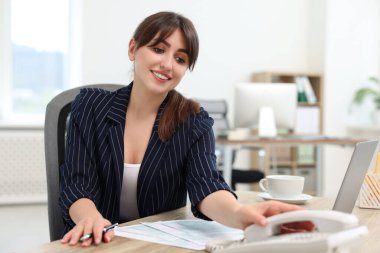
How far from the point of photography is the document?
1.01 metres

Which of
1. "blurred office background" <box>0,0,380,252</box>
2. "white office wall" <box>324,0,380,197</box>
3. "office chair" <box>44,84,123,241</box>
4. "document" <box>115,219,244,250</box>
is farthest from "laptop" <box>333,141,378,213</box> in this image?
"white office wall" <box>324,0,380,197</box>

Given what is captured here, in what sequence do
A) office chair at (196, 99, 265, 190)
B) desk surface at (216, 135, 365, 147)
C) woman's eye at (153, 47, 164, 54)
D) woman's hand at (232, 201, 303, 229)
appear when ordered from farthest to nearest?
1. office chair at (196, 99, 265, 190)
2. desk surface at (216, 135, 365, 147)
3. woman's eye at (153, 47, 164, 54)
4. woman's hand at (232, 201, 303, 229)

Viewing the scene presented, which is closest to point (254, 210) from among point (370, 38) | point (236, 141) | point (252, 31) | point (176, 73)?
point (176, 73)

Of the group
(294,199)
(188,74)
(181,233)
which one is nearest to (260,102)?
(188,74)

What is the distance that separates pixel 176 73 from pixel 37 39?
424 centimetres

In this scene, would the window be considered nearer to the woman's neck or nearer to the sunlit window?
the sunlit window

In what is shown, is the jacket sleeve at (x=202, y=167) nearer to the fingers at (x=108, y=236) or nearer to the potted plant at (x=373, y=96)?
Answer: the fingers at (x=108, y=236)

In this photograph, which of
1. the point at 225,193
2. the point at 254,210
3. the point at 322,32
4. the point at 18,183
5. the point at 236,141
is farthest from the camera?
the point at 322,32

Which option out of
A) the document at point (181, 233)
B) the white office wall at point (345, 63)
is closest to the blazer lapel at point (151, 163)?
the document at point (181, 233)

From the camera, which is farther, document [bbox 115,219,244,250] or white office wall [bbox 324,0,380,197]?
white office wall [bbox 324,0,380,197]

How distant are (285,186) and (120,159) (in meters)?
0.46

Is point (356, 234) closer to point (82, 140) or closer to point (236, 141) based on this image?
point (82, 140)

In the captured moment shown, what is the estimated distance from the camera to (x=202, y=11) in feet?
18.7

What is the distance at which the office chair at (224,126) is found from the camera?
418 centimetres
